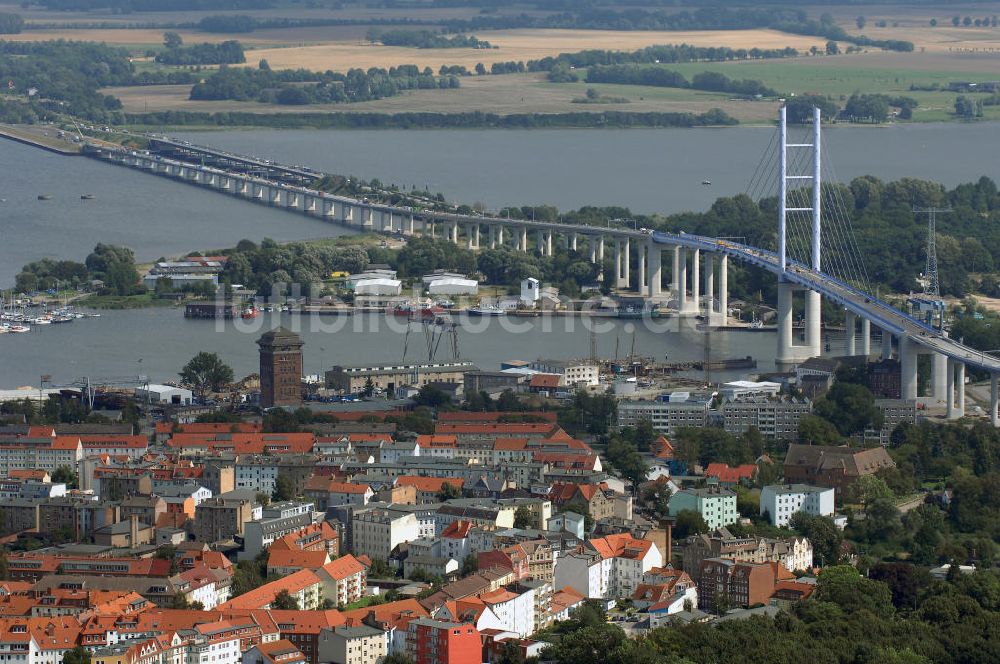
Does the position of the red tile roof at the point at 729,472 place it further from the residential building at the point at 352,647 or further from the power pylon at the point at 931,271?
the power pylon at the point at 931,271

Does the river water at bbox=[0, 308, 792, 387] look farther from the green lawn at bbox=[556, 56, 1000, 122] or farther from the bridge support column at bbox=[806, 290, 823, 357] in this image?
the green lawn at bbox=[556, 56, 1000, 122]

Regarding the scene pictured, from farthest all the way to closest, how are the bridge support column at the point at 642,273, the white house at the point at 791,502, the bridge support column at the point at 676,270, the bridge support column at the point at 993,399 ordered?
the bridge support column at the point at 642,273 → the bridge support column at the point at 676,270 → the bridge support column at the point at 993,399 → the white house at the point at 791,502

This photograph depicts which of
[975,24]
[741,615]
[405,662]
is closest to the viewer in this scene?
[405,662]

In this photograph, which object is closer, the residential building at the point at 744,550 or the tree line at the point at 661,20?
the residential building at the point at 744,550

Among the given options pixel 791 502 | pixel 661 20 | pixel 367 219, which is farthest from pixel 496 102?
pixel 791 502

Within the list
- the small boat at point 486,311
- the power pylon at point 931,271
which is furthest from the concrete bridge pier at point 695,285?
the power pylon at point 931,271

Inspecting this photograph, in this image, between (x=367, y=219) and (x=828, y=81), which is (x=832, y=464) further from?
(x=828, y=81)

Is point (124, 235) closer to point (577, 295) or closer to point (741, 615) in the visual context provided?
point (577, 295)

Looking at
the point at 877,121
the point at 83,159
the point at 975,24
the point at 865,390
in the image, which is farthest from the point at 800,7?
the point at 865,390
